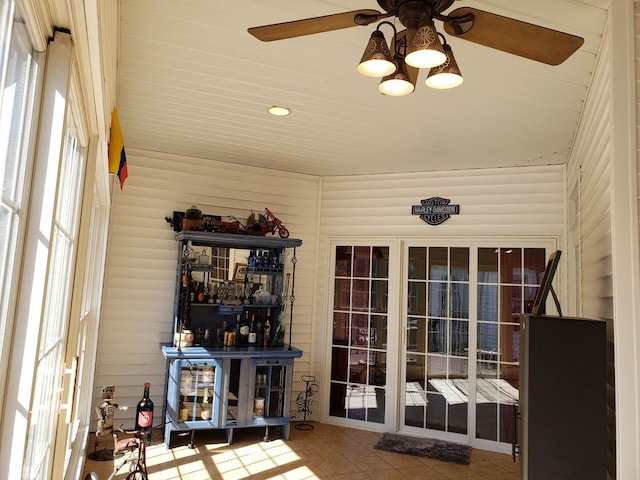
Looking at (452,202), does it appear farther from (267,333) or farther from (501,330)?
(267,333)

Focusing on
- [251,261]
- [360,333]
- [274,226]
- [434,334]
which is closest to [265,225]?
[274,226]

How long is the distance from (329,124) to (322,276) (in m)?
2.21

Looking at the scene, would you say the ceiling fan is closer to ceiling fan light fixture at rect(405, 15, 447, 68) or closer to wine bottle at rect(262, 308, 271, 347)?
ceiling fan light fixture at rect(405, 15, 447, 68)

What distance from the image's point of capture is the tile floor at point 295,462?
412 centimetres

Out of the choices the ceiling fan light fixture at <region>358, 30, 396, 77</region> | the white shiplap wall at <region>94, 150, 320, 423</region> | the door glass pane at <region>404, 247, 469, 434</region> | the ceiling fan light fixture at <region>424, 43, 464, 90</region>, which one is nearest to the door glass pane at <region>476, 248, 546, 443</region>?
the door glass pane at <region>404, 247, 469, 434</region>

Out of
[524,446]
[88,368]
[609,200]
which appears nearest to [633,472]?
[524,446]

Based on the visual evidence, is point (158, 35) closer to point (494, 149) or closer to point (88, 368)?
point (88, 368)

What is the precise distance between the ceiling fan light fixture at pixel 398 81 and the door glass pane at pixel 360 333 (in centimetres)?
369

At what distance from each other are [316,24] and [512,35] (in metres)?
0.74

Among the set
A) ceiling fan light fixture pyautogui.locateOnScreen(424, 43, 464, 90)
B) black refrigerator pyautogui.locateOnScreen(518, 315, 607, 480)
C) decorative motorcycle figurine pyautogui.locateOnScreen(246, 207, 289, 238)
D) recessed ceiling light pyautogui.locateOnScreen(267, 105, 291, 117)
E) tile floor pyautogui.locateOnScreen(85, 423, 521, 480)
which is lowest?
tile floor pyautogui.locateOnScreen(85, 423, 521, 480)

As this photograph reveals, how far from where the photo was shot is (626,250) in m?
2.23

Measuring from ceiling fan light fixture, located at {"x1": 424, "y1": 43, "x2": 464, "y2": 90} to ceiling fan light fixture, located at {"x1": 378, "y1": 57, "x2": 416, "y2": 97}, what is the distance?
131mm

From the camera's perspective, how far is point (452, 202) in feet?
17.7

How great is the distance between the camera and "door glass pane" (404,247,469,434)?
529 cm
